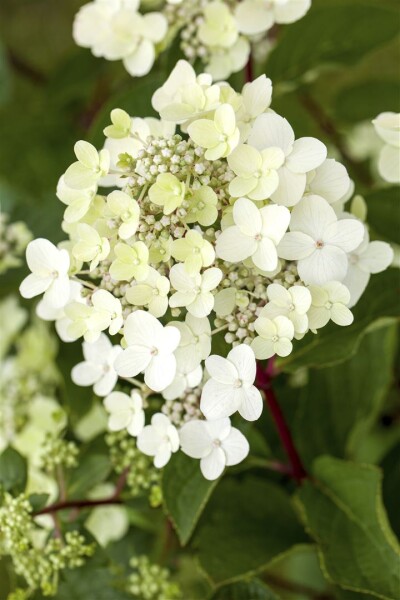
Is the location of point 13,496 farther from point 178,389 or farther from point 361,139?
point 361,139

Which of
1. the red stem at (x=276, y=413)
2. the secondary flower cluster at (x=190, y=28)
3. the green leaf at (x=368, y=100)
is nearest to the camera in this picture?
the red stem at (x=276, y=413)

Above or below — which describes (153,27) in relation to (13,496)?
above

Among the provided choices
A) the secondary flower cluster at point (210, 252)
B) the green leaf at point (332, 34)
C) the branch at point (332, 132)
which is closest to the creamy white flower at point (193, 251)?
the secondary flower cluster at point (210, 252)

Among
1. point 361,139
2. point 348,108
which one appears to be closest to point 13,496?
point 348,108

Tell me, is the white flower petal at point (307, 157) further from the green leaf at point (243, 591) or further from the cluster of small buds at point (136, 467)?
the green leaf at point (243, 591)

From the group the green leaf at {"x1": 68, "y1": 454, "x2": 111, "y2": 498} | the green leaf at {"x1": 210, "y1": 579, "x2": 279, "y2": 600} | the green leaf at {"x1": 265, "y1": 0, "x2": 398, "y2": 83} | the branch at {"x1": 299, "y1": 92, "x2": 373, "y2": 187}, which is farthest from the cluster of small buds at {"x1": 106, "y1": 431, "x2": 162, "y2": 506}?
the branch at {"x1": 299, "y1": 92, "x2": 373, "y2": 187}

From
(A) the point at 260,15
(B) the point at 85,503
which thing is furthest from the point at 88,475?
(A) the point at 260,15

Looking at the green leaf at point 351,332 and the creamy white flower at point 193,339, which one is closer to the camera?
the creamy white flower at point 193,339

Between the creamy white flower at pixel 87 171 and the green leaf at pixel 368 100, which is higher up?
the green leaf at pixel 368 100

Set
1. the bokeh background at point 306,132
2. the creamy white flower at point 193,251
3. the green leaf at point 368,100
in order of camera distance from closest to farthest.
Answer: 1. the creamy white flower at point 193,251
2. the bokeh background at point 306,132
3. the green leaf at point 368,100
